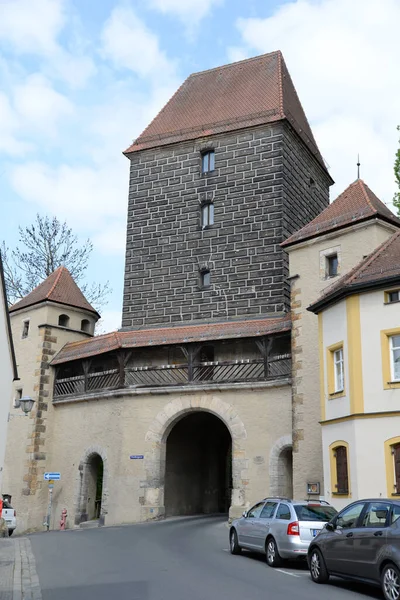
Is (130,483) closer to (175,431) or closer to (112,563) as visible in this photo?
(175,431)

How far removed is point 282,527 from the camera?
11883mm

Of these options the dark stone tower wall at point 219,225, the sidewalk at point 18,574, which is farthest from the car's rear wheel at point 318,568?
the dark stone tower wall at point 219,225

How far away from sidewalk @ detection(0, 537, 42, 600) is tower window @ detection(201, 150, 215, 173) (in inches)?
687

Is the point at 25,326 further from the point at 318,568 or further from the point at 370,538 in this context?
the point at 370,538

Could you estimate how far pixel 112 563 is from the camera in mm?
12180

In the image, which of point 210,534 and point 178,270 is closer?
point 210,534

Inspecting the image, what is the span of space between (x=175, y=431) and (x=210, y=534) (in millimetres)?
8069

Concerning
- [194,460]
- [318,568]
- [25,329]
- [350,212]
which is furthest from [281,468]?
[25,329]

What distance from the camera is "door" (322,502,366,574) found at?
9.38 m

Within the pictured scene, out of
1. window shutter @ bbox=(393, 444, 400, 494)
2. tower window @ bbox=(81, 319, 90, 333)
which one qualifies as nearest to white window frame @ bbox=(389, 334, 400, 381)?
window shutter @ bbox=(393, 444, 400, 494)

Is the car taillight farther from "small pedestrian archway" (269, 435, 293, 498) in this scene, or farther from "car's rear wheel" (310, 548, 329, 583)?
"small pedestrian archway" (269, 435, 293, 498)

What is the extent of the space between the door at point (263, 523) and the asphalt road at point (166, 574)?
382 mm

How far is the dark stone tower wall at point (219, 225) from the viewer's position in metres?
26.1

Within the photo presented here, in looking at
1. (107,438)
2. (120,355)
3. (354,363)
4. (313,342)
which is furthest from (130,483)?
(354,363)
